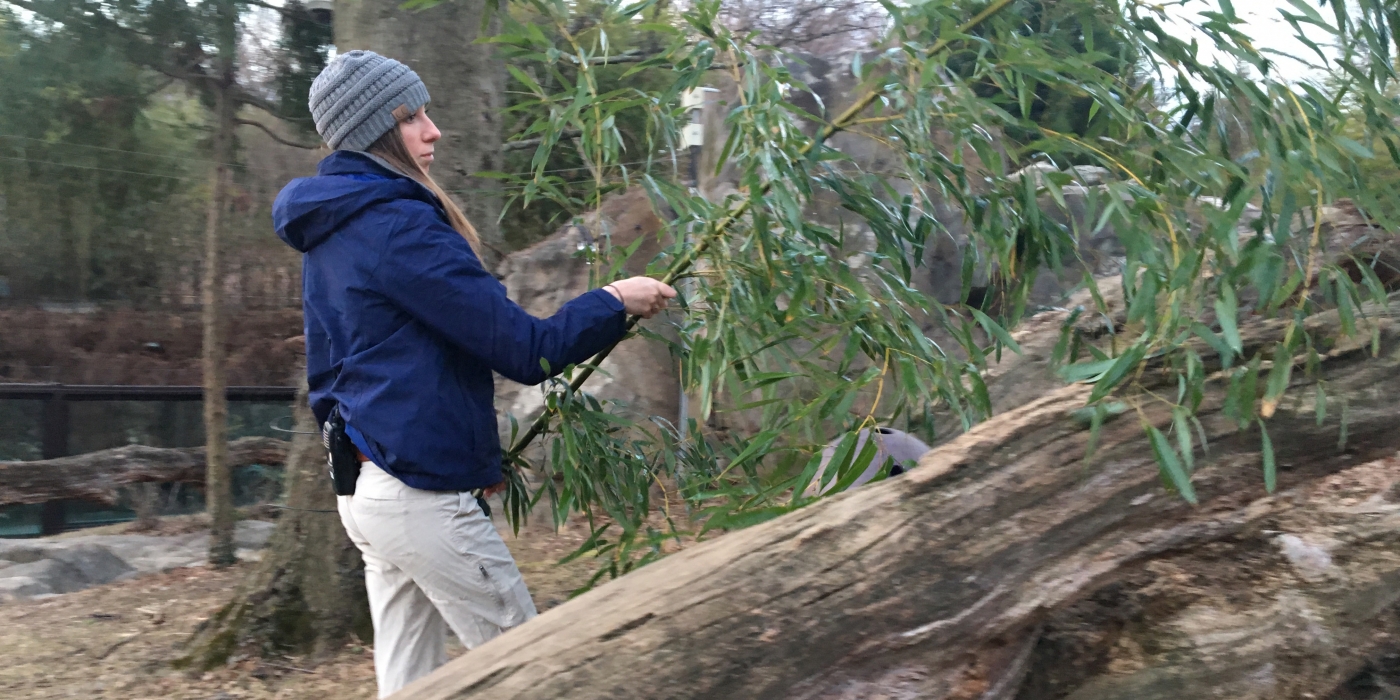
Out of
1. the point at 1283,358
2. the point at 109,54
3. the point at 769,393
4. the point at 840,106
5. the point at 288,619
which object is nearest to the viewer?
the point at 1283,358

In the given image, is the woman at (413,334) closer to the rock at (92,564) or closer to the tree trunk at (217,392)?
the tree trunk at (217,392)

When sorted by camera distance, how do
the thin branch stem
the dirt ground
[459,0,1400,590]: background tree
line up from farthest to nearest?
the dirt ground < the thin branch stem < [459,0,1400,590]: background tree

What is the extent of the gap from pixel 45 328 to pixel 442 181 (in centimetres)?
705

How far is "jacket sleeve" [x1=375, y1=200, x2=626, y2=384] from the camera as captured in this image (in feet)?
5.61

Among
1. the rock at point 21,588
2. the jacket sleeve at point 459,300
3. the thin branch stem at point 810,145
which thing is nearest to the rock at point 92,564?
the rock at point 21,588

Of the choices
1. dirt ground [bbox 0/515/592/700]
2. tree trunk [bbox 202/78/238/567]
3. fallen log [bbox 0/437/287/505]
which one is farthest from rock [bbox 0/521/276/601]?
dirt ground [bbox 0/515/592/700]

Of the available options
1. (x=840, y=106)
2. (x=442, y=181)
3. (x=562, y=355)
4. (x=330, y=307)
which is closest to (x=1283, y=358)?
(x=562, y=355)

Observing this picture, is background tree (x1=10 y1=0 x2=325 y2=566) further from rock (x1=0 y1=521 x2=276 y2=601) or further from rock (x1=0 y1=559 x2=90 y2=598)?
rock (x1=0 y1=559 x2=90 y2=598)

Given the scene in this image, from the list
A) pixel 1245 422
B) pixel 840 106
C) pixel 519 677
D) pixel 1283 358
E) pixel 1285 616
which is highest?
pixel 840 106

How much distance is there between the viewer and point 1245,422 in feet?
5.23

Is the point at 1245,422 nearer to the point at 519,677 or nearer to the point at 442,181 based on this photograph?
the point at 519,677

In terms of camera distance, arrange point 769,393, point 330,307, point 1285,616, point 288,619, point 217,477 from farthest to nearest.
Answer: point 217,477, point 288,619, point 1285,616, point 769,393, point 330,307

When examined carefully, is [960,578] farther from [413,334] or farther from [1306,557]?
[1306,557]

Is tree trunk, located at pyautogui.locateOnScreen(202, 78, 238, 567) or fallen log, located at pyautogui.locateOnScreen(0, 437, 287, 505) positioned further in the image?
fallen log, located at pyautogui.locateOnScreen(0, 437, 287, 505)
